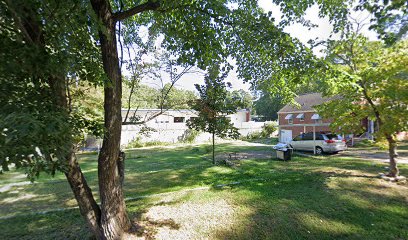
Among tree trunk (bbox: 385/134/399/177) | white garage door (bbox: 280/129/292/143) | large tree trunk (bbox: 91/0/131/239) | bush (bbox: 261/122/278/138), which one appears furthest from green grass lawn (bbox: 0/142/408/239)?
bush (bbox: 261/122/278/138)

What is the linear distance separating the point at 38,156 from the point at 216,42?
337 centimetres

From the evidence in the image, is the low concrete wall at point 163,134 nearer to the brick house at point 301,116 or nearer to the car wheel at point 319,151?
the brick house at point 301,116

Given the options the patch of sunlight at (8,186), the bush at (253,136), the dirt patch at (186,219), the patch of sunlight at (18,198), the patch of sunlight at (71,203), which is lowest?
the patch of sunlight at (8,186)

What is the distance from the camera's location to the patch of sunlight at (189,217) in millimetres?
3932

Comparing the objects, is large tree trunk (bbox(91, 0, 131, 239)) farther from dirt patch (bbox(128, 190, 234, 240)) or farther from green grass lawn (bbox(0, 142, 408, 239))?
green grass lawn (bbox(0, 142, 408, 239))

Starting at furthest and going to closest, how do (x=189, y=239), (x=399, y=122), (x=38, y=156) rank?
1. (x=399, y=122)
2. (x=189, y=239)
3. (x=38, y=156)

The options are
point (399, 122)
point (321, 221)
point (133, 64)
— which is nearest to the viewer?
point (321, 221)

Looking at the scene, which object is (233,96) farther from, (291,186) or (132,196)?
(132,196)

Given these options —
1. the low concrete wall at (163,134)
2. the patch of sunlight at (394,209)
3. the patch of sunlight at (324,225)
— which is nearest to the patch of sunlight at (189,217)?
the patch of sunlight at (324,225)

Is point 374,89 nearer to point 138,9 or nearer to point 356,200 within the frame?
point 356,200

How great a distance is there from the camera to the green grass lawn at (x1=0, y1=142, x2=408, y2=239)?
393 cm

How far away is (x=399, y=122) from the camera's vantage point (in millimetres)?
5992

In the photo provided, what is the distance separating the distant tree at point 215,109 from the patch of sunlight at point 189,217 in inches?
193

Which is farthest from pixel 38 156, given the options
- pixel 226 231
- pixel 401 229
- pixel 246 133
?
pixel 246 133
